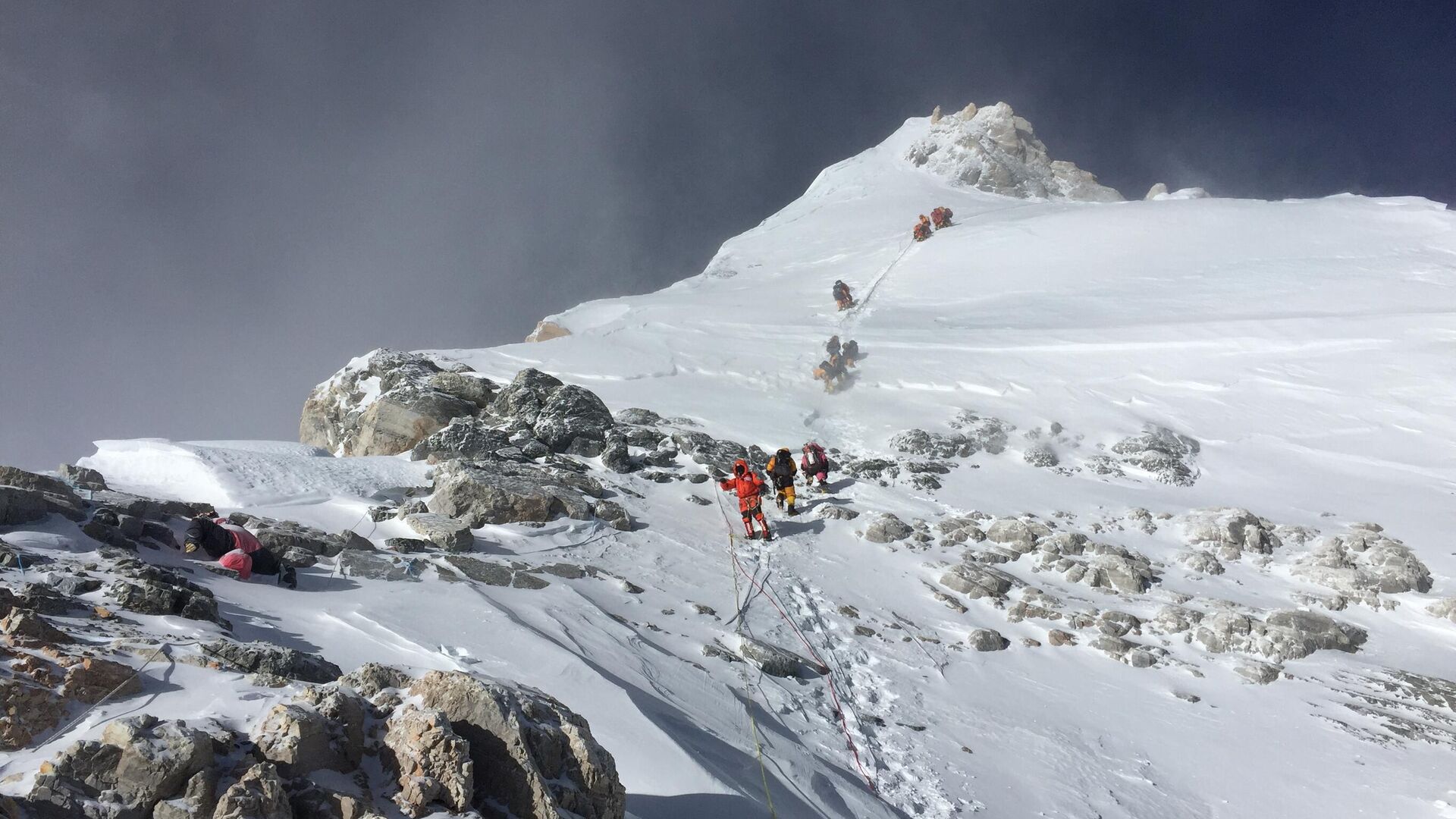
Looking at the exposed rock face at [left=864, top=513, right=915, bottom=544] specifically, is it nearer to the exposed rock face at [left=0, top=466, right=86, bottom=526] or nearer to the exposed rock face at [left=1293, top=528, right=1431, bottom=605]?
the exposed rock face at [left=1293, top=528, right=1431, bottom=605]

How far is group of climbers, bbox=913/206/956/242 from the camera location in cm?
3338

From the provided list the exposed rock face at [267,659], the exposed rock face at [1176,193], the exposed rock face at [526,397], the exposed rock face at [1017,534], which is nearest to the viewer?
the exposed rock face at [267,659]

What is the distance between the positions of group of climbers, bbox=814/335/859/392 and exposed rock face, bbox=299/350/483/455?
29.9ft

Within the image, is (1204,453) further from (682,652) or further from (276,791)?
(276,791)

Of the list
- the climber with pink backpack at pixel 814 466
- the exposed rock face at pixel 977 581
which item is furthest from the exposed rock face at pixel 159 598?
the climber with pink backpack at pixel 814 466

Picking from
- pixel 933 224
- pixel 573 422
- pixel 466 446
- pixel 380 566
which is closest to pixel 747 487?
pixel 573 422

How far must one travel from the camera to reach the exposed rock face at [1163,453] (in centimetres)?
1433

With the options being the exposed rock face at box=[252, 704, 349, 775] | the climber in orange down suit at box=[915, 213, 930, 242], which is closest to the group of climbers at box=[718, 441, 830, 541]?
the exposed rock face at box=[252, 704, 349, 775]

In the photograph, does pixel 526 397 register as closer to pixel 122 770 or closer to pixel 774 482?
pixel 774 482

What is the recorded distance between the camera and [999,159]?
52.8 metres

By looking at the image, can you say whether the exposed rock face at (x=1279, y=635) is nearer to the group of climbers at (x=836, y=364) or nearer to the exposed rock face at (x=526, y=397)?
the group of climbers at (x=836, y=364)

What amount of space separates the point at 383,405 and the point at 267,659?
12.5m

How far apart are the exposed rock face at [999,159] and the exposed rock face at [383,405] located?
4326 centimetres

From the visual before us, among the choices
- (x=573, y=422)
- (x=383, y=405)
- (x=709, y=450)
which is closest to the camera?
(x=573, y=422)
